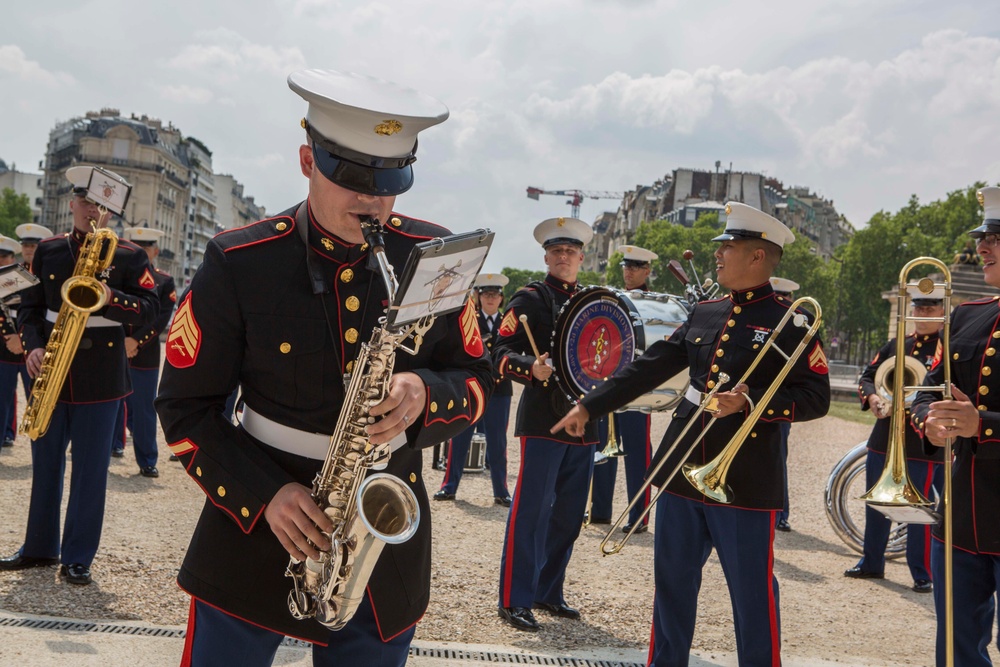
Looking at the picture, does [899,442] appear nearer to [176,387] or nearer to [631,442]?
[176,387]

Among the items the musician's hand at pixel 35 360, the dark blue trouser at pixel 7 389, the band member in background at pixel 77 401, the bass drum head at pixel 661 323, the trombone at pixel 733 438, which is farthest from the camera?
the dark blue trouser at pixel 7 389

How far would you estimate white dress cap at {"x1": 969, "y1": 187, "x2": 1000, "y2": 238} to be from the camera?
424 centimetres

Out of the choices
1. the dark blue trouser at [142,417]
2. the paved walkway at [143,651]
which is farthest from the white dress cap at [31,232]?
the paved walkway at [143,651]

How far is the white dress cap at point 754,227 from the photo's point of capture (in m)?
4.90

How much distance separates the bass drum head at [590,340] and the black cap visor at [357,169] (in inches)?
158

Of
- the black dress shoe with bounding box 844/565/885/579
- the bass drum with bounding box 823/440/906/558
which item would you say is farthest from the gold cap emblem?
the bass drum with bounding box 823/440/906/558

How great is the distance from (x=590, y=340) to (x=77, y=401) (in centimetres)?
324

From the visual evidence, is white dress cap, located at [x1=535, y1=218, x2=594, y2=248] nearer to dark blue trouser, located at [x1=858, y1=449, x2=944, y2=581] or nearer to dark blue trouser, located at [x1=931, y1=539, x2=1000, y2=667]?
dark blue trouser, located at [x1=858, y1=449, x2=944, y2=581]

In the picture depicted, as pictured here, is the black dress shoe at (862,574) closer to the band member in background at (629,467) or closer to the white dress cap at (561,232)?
the band member in background at (629,467)

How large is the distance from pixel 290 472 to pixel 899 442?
2715mm

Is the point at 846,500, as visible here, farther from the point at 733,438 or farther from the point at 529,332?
the point at 733,438

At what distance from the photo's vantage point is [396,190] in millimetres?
2650

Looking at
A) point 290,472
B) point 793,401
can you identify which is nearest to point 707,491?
point 793,401

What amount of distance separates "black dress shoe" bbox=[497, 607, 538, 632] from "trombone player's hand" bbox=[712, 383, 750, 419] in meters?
2.10
